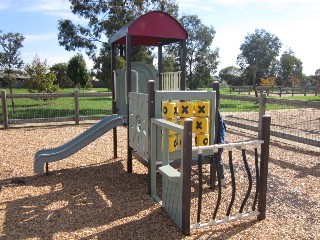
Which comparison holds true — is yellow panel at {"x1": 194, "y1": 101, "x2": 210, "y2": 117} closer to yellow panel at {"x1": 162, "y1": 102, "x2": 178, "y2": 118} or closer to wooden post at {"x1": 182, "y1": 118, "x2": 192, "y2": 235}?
yellow panel at {"x1": 162, "y1": 102, "x2": 178, "y2": 118}

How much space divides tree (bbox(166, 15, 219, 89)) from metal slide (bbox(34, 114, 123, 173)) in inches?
1325

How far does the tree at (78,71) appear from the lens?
48.4 meters

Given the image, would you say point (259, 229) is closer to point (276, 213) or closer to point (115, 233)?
point (276, 213)

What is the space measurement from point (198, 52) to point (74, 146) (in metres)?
36.3

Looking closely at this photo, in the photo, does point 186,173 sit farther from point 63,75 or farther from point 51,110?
point 63,75

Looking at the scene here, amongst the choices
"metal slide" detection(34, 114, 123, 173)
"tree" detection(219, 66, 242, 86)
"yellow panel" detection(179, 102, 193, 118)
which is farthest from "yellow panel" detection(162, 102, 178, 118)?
"tree" detection(219, 66, 242, 86)

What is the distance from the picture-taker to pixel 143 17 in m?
5.27

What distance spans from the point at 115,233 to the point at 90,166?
300 cm

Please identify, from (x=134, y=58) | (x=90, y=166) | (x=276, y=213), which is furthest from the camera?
(x=134, y=58)

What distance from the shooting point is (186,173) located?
3.21 meters

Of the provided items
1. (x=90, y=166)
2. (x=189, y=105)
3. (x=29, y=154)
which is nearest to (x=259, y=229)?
(x=189, y=105)

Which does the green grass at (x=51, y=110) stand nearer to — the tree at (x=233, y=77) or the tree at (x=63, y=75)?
the tree at (x=63, y=75)

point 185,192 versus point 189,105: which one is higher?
point 189,105

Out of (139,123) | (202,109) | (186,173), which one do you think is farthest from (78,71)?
(186,173)
